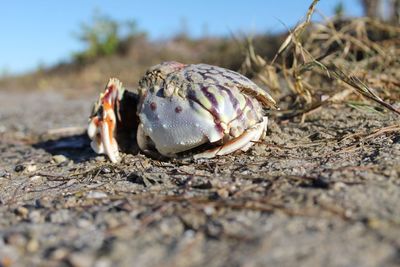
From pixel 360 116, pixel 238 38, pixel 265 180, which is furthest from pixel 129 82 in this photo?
pixel 265 180

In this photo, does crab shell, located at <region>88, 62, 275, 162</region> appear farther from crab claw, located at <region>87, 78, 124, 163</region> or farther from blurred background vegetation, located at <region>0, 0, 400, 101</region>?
blurred background vegetation, located at <region>0, 0, 400, 101</region>

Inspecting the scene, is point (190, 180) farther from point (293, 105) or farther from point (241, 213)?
point (293, 105)

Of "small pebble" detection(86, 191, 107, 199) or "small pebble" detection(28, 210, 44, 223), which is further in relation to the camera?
"small pebble" detection(86, 191, 107, 199)

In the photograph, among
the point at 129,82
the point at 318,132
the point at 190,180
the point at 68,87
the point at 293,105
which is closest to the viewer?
the point at 190,180

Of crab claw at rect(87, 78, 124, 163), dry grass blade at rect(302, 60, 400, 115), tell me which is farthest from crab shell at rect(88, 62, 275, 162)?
dry grass blade at rect(302, 60, 400, 115)

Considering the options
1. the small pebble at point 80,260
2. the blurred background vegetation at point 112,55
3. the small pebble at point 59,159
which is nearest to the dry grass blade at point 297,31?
the small pebble at point 59,159

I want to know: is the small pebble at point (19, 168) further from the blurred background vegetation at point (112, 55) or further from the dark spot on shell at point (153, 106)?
the blurred background vegetation at point (112, 55)
